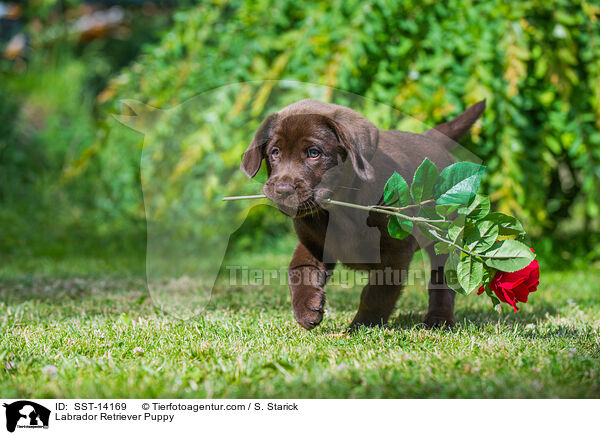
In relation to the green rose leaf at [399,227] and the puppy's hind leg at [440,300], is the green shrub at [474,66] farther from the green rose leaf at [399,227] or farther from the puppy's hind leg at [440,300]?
the green rose leaf at [399,227]

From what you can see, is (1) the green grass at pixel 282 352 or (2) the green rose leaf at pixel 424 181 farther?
(2) the green rose leaf at pixel 424 181

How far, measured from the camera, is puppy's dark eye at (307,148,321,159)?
2340 mm

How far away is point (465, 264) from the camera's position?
2266mm

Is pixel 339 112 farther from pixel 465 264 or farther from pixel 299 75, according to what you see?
pixel 299 75

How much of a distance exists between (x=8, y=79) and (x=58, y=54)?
1.75m

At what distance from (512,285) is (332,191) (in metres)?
0.76

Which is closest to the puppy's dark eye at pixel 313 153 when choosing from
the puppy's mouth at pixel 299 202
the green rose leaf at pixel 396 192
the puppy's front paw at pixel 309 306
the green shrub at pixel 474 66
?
the puppy's mouth at pixel 299 202

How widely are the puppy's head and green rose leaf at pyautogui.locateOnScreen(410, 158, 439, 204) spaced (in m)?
0.17

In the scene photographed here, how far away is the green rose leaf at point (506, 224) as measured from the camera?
225 cm

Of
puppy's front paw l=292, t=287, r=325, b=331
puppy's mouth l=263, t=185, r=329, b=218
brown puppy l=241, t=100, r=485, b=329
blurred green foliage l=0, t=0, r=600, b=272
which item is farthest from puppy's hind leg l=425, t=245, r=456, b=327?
blurred green foliage l=0, t=0, r=600, b=272

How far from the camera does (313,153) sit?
2.34 m
